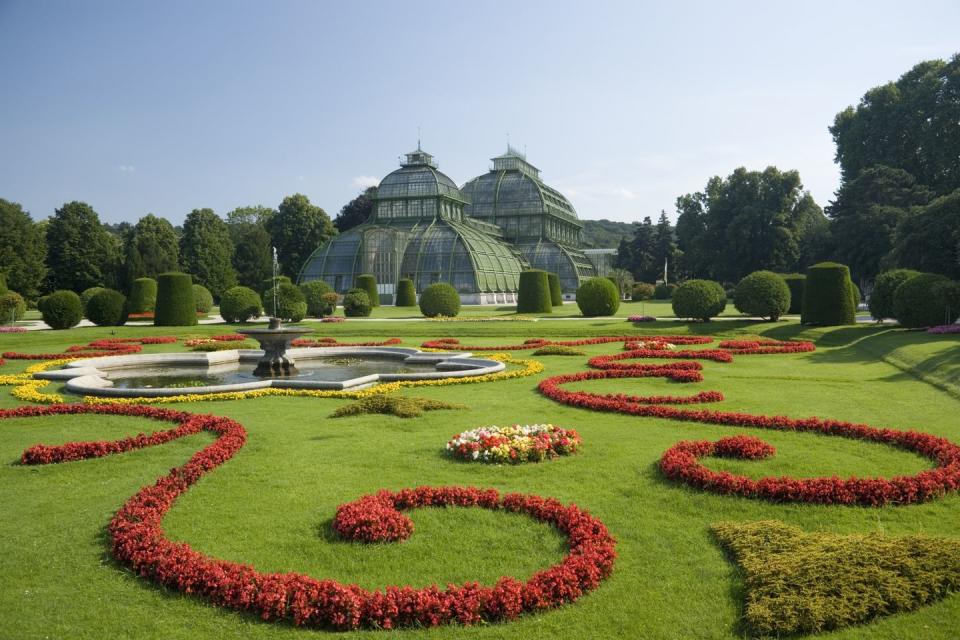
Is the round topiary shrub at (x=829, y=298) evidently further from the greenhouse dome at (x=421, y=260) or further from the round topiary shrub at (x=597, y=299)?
the greenhouse dome at (x=421, y=260)

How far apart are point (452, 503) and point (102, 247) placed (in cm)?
6033

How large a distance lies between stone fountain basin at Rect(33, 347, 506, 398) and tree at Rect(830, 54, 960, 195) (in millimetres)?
51870

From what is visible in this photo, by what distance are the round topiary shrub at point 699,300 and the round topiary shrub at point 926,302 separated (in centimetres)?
735

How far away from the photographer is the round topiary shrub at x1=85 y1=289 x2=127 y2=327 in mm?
31812

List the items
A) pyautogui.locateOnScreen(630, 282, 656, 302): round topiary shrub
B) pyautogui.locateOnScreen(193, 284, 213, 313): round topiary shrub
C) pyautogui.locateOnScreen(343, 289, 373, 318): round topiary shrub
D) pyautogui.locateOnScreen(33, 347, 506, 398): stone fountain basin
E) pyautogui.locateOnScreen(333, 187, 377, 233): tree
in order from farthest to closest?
pyautogui.locateOnScreen(333, 187, 377, 233): tree → pyautogui.locateOnScreen(630, 282, 656, 302): round topiary shrub → pyautogui.locateOnScreen(193, 284, 213, 313): round topiary shrub → pyautogui.locateOnScreen(343, 289, 373, 318): round topiary shrub → pyautogui.locateOnScreen(33, 347, 506, 398): stone fountain basin

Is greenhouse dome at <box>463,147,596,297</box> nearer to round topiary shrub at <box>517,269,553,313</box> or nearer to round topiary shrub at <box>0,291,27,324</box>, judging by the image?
round topiary shrub at <box>517,269,553,313</box>

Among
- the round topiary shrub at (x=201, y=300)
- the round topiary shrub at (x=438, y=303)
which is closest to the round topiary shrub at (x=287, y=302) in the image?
the round topiary shrub at (x=438, y=303)

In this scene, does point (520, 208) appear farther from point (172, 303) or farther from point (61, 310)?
point (61, 310)

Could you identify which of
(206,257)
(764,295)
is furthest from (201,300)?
(764,295)

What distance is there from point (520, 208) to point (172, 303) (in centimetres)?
5080

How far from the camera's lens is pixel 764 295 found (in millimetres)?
28469

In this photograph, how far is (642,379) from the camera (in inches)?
575

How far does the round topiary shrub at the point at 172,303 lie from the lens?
106 ft

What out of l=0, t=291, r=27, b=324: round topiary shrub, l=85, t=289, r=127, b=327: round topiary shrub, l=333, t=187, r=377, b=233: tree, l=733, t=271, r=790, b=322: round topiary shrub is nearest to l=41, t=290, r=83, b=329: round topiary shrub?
l=85, t=289, r=127, b=327: round topiary shrub
